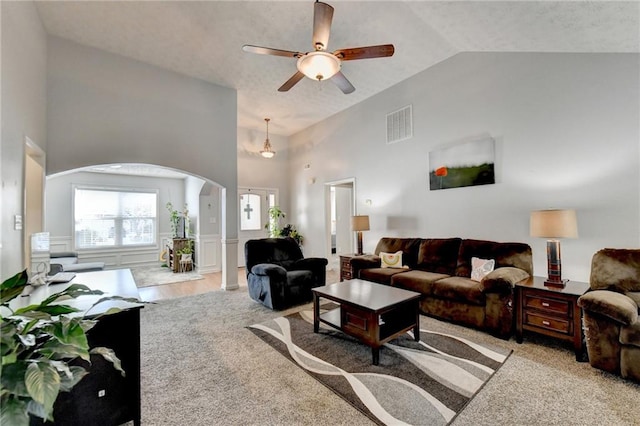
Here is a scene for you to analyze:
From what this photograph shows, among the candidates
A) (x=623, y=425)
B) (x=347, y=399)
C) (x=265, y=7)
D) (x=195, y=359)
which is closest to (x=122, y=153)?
(x=265, y=7)

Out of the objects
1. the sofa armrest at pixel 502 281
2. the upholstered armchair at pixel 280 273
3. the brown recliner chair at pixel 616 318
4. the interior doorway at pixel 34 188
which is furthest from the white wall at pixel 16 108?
the brown recliner chair at pixel 616 318

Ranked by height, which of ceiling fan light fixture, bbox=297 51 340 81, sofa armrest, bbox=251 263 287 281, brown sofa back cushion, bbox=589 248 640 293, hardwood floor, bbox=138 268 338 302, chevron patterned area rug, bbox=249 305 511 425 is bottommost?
chevron patterned area rug, bbox=249 305 511 425

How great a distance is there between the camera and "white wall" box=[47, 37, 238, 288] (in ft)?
12.2

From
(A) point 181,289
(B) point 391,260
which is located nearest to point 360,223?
(B) point 391,260

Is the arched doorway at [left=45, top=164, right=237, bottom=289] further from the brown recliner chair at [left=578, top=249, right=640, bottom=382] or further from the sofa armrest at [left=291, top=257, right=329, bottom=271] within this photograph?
the brown recliner chair at [left=578, top=249, right=640, bottom=382]

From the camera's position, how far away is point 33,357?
992 mm

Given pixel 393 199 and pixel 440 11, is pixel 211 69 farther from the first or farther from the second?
pixel 393 199

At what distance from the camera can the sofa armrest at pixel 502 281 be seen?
9.29ft

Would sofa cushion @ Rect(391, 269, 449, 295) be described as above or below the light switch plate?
below

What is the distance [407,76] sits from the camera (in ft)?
15.5

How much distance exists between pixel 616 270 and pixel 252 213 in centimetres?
667

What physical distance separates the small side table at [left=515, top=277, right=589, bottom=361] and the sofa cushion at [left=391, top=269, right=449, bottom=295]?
0.89 meters

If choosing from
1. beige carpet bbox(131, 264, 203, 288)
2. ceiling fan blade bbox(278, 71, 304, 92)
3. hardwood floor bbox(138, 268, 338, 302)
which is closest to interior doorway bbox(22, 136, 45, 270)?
hardwood floor bbox(138, 268, 338, 302)

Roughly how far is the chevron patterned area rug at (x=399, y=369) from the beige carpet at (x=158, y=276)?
354 cm
